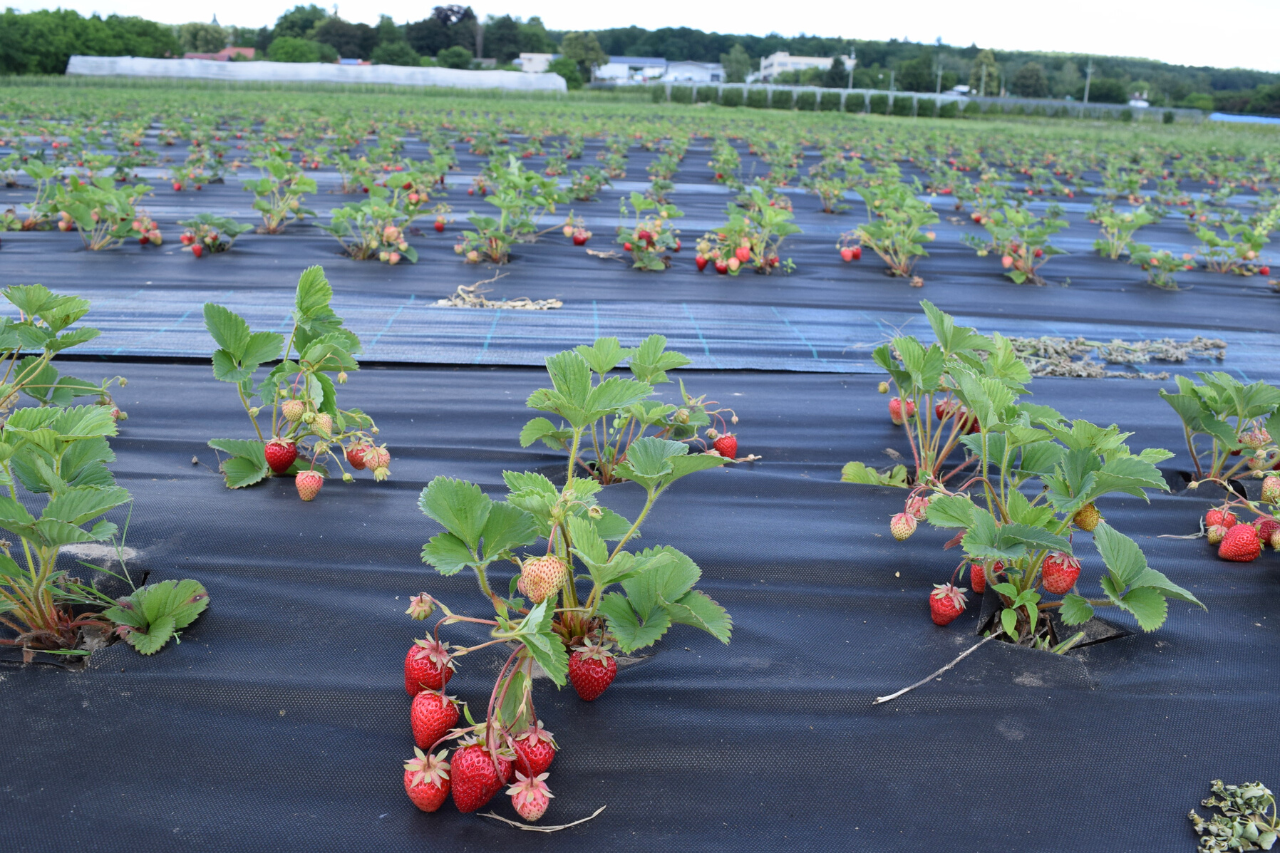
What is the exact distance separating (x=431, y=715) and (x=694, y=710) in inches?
20.7

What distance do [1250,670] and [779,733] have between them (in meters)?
1.10

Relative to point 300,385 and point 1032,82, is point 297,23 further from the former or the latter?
point 300,385

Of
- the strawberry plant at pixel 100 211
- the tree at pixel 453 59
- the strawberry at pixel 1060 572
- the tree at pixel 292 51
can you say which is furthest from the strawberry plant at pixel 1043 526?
the tree at pixel 292 51

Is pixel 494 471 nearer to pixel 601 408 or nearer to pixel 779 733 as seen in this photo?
pixel 601 408

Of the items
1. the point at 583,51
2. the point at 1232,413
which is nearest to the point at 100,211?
the point at 1232,413

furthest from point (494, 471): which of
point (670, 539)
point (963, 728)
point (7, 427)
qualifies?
point (963, 728)

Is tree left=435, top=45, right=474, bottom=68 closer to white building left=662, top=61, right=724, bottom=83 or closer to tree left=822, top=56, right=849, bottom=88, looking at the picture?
tree left=822, top=56, right=849, bottom=88

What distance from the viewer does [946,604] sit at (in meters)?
1.97

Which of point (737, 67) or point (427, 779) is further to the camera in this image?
point (737, 67)

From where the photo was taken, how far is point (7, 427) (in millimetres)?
1598

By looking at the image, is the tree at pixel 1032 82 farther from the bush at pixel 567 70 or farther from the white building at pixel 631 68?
the bush at pixel 567 70

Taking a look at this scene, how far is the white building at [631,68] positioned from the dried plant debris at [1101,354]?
3378 inches

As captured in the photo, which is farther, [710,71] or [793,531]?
[710,71]

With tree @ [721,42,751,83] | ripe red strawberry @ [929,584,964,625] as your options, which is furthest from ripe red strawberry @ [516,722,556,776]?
tree @ [721,42,751,83]
